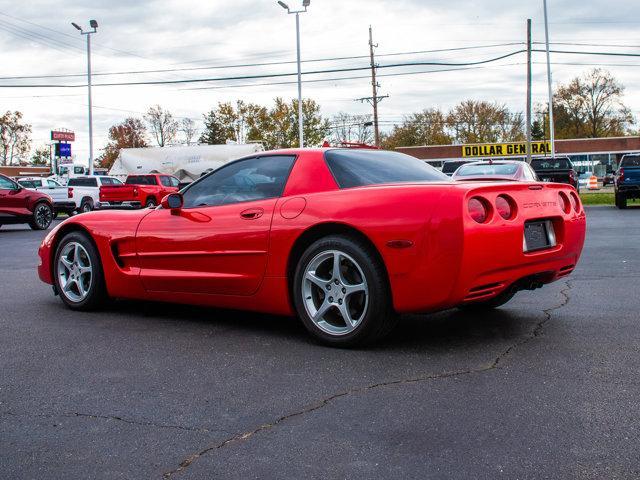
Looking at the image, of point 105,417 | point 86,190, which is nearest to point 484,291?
point 105,417

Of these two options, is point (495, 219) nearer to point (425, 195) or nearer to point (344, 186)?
point (425, 195)

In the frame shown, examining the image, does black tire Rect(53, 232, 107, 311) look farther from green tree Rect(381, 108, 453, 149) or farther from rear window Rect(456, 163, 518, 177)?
green tree Rect(381, 108, 453, 149)

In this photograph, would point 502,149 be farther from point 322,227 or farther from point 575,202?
point 322,227

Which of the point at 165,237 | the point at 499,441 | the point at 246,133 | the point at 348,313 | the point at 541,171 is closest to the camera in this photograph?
the point at 499,441

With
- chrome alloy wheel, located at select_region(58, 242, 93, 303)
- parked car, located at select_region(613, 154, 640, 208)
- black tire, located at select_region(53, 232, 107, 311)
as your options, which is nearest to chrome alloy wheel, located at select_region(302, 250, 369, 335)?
black tire, located at select_region(53, 232, 107, 311)

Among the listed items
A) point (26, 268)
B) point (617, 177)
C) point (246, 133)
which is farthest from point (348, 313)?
point (246, 133)

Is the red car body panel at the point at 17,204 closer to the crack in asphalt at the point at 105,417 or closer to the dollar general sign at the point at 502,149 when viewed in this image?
the crack in asphalt at the point at 105,417

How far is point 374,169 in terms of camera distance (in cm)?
513

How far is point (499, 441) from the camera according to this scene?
2.99 meters

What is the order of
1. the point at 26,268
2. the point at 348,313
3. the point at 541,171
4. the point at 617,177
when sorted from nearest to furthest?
the point at 348,313 < the point at 26,268 < the point at 617,177 < the point at 541,171

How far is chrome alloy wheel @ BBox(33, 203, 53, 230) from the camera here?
19609mm

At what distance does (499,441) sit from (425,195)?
1.70 meters

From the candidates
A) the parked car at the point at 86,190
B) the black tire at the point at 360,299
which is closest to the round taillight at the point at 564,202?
the black tire at the point at 360,299

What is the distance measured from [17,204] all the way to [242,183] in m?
15.7
